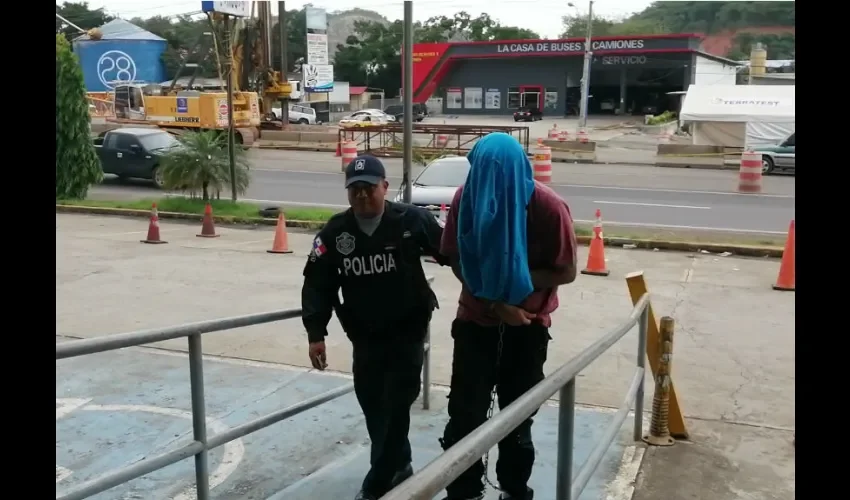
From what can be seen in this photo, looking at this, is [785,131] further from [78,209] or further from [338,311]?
[338,311]

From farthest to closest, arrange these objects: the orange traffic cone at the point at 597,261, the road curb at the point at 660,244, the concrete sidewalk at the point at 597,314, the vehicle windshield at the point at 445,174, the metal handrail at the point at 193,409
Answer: the vehicle windshield at the point at 445,174, the road curb at the point at 660,244, the orange traffic cone at the point at 597,261, the concrete sidewalk at the point at 597,314, the metal handrail at the point at 193,409

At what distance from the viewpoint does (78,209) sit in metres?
17.3

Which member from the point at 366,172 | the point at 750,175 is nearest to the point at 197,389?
the point at 366,172

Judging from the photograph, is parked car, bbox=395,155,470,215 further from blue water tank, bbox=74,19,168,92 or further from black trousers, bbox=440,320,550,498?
blue water tank, bbox=74,19,168,92

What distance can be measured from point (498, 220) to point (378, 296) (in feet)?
2.82

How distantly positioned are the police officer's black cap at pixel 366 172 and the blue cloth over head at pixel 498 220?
23.0 inches

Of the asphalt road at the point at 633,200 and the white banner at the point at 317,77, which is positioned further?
the white banner at the point at 317,77

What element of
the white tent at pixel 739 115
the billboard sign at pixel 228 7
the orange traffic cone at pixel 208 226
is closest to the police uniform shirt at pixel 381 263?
the orange traffic cone at pixel 208 226

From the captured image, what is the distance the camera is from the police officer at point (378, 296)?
12.2 ft

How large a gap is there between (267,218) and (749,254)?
8.66 m

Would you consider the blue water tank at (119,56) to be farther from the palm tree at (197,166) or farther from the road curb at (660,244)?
the road curb at (660,244)

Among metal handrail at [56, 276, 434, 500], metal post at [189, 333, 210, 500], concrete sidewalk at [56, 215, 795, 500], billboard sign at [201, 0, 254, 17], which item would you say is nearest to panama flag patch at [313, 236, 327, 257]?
metal handrail at [56, 276, 434, 500]

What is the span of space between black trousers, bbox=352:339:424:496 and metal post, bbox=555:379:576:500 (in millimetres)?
1037
